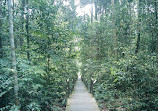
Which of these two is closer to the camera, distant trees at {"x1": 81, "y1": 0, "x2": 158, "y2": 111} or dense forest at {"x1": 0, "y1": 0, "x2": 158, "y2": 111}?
dense forest at {"x1": 0, "y1": 0, "x2": 158, "y2": 111}

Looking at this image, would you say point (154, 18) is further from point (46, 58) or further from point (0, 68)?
point (0, 68)

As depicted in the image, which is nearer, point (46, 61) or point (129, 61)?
point (129, 61)

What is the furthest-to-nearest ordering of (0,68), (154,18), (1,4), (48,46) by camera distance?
(154,18), (48,46), (1,4), (0,68)

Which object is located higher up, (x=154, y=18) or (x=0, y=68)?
(x=154, y=18)

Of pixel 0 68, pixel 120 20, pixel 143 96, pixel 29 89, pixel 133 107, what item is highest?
pixel 120 20

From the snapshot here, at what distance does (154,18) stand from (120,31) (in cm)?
254

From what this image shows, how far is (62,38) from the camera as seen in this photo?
5.55m

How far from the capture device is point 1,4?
5062 mm

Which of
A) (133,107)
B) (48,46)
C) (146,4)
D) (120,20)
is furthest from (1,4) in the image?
(120,20)

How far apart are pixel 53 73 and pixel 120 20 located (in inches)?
250

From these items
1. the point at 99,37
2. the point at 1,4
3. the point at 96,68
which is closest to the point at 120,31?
the point at 99,37

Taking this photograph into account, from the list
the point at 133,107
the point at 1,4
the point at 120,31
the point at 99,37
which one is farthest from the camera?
the point at 99,37

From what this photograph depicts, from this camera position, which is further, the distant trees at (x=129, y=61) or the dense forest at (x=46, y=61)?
the distant trees at (x=129, y=61)

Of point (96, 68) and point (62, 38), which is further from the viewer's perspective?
point (96, 68)
